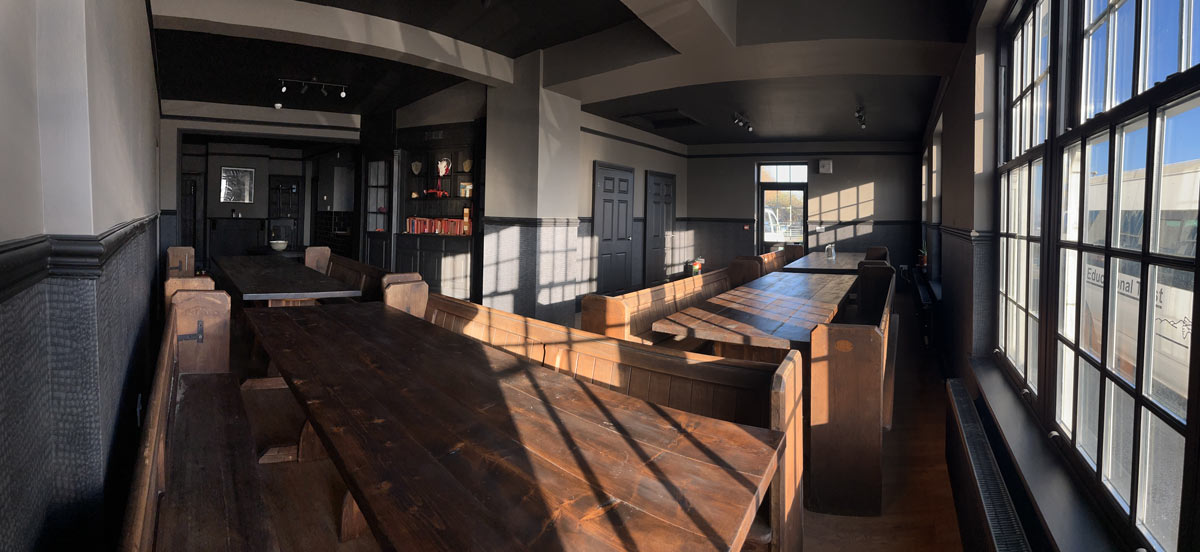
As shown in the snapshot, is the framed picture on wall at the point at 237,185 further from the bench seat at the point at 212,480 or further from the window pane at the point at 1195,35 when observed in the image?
the window pane at the point at 1195,35

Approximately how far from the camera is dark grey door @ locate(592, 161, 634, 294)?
9188 mm

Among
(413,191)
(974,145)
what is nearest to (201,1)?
(413,191)

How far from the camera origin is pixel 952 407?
285 centimetres

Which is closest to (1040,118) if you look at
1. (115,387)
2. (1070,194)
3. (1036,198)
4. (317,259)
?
(1036,198)

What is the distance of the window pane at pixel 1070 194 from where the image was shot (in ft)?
6.41

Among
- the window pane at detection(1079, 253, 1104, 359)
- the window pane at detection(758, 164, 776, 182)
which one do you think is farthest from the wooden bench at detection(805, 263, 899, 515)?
the window pane at detection(758, 164, 776, 182)

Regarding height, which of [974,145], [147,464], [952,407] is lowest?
[952,407]

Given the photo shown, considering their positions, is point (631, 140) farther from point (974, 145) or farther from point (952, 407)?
point (952, 407)

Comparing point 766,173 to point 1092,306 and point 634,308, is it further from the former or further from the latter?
point 1092,306

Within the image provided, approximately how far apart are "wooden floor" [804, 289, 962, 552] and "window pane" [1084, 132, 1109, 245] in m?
1.26

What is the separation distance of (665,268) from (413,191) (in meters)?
4.79

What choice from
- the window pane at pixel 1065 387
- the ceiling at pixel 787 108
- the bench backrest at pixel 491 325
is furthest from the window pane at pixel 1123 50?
the ceiling at pixel 787 108

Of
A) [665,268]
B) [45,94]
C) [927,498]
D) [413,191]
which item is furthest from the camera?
[665,268]

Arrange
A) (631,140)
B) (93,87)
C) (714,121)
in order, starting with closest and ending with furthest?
(93,87) < (714,121) < (631,140)
